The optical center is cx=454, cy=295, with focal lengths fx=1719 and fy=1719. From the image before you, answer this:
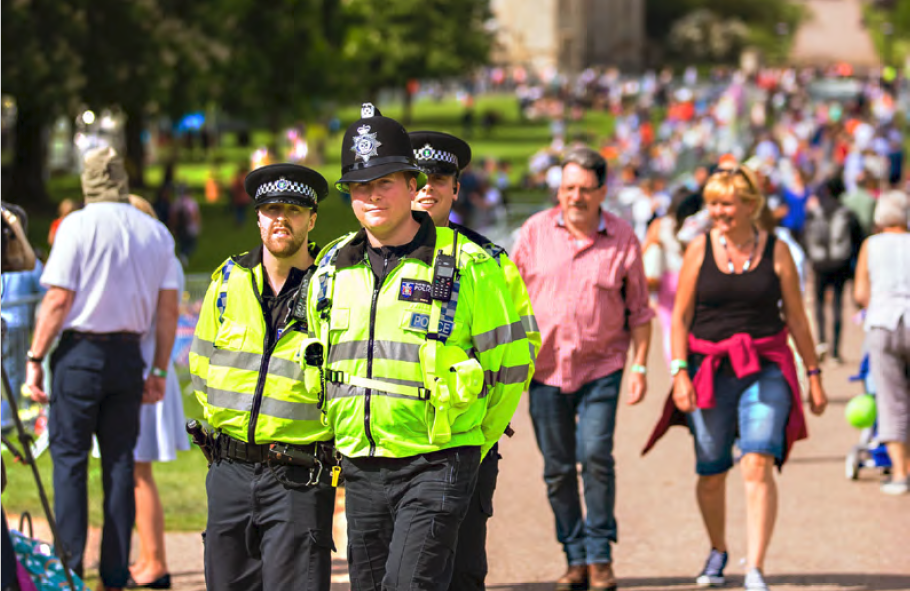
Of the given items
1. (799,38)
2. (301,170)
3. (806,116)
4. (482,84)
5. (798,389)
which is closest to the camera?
(301,170)

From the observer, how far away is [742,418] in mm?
7430

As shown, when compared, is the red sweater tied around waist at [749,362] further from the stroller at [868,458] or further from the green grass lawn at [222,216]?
the stroller at [868,458]

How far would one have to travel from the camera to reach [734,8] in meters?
153

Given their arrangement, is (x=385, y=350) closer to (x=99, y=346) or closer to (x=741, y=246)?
(x=99, y=346)

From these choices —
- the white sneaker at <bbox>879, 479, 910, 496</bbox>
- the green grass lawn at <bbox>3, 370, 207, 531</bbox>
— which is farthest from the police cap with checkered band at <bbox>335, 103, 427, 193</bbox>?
the white sneaker at <bbox>879, 479, 910, 496</bbox>

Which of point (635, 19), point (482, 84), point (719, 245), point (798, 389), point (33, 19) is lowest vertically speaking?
point (798, 389)

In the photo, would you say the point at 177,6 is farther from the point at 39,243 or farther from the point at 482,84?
the point at 482,84

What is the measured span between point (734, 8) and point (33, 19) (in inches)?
5122

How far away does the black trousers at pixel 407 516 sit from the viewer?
4957 millimetres

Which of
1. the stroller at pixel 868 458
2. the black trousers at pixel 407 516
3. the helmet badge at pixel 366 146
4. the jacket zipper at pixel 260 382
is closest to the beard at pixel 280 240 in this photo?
the jacket zipper at pixel 260 382

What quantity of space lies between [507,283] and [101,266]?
220 centimetres

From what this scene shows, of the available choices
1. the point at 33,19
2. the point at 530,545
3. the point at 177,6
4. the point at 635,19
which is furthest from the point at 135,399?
the point at 635,19

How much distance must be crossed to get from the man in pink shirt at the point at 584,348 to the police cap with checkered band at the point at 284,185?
78.0 inches

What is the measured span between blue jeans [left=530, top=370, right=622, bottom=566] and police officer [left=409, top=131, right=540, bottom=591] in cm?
144
